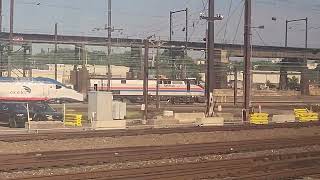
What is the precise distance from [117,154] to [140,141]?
590 centimetres

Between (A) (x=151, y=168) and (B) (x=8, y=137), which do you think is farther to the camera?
(B) (x=8, y=137)

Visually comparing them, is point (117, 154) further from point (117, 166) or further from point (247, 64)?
point (247, 64)

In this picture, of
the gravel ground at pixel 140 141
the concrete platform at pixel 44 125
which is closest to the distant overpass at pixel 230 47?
the concrete platform at pixel 44 125

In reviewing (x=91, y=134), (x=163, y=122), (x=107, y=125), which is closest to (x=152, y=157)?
(x=91, y=134)

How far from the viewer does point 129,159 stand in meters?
17.3

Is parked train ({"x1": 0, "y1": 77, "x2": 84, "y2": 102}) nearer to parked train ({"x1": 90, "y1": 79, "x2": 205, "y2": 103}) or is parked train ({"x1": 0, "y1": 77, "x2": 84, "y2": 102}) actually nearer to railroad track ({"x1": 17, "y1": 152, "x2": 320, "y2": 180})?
parked train ({"x1": 90, "y1": 79, "x2": 205, "y2": 103})

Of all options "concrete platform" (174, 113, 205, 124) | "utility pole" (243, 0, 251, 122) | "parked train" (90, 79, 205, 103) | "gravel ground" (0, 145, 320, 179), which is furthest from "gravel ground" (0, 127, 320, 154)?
"parked train" (90, 79, 205, 103)

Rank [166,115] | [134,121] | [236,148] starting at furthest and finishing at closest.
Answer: [166,115] → [134,121] → [236,148]

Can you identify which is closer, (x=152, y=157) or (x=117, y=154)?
(x=152, y=157)

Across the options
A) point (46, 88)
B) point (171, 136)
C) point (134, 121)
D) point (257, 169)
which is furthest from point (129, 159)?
point (46, 88)

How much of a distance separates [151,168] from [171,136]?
→ 12.3m

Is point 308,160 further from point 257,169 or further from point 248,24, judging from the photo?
point 248,24

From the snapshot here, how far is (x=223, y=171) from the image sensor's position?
1451cm

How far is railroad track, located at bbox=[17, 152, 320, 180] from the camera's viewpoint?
1332cm
